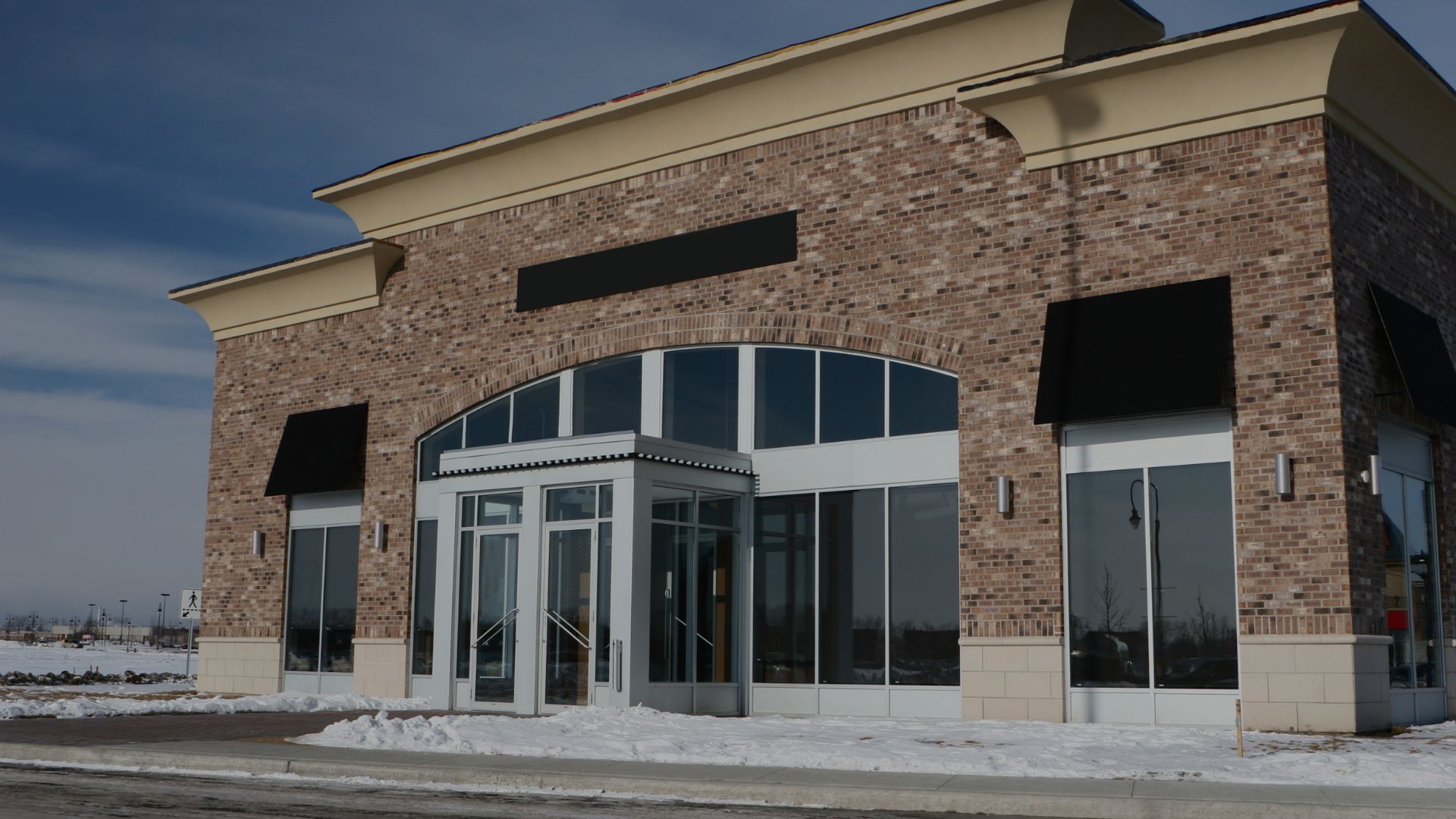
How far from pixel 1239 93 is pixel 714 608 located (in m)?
10.2

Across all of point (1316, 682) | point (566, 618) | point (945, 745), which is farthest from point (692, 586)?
point (1316, 682)

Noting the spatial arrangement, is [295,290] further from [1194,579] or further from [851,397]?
[1194,579]

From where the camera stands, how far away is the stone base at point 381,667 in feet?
80.0

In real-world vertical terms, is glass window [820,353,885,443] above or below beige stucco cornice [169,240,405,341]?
below

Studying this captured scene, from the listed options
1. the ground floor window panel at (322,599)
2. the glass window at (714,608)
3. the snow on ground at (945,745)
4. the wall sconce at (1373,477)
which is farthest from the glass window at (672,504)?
the wall sconce at (1373,477)

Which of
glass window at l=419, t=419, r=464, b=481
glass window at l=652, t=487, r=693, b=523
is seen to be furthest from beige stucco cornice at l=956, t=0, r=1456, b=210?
glass window at l=419, t=419, r=464, b=481

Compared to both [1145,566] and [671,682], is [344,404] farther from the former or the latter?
[1145,566]

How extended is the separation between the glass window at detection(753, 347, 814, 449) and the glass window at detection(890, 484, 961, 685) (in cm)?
195

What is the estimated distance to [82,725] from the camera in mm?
17703

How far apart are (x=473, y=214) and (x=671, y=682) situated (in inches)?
388

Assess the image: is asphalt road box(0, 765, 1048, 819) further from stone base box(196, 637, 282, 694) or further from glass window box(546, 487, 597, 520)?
stone base box(196, 637, 282, 694)

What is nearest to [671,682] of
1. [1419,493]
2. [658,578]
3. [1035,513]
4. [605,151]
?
[658,578]

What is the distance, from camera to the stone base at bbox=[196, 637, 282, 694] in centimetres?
2692

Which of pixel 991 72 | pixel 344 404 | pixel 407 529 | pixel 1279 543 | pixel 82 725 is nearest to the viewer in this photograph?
pixel 1279 543
